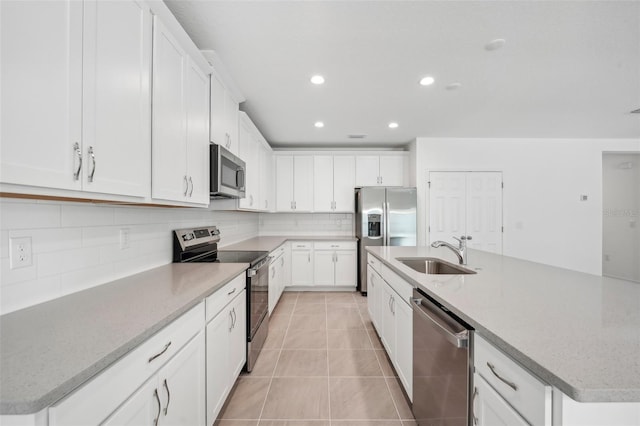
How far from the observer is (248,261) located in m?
2.21

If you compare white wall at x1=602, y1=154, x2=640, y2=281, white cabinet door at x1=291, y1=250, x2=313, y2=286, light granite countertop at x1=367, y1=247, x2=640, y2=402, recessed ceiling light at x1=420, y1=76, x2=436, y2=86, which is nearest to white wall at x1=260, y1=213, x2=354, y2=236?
white cabinet door at x1=291, y1=250, x2=313, y2=286

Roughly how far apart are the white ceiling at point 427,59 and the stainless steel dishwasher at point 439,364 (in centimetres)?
180

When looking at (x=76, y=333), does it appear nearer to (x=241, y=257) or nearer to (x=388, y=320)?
(x=241, y=257)

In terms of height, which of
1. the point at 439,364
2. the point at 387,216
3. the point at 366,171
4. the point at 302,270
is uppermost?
the point at 366,171

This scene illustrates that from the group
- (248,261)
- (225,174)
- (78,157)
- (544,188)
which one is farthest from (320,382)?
(544,188)

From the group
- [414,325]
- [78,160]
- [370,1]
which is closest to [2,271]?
[78,160]

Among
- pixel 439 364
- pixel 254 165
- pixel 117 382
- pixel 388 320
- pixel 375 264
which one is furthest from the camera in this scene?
pixel 254 165

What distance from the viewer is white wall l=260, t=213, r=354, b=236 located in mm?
4949

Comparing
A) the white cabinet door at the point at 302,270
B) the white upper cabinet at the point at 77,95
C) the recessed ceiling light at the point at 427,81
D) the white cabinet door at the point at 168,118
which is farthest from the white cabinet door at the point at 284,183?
the white upper cabinet at the point at 77,95

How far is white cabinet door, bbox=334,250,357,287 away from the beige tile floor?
47.2 inches

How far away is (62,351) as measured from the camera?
738mm

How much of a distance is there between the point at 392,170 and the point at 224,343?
3936 millimetres

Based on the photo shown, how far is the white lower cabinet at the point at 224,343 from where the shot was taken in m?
1.46

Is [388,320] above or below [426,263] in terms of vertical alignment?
below
